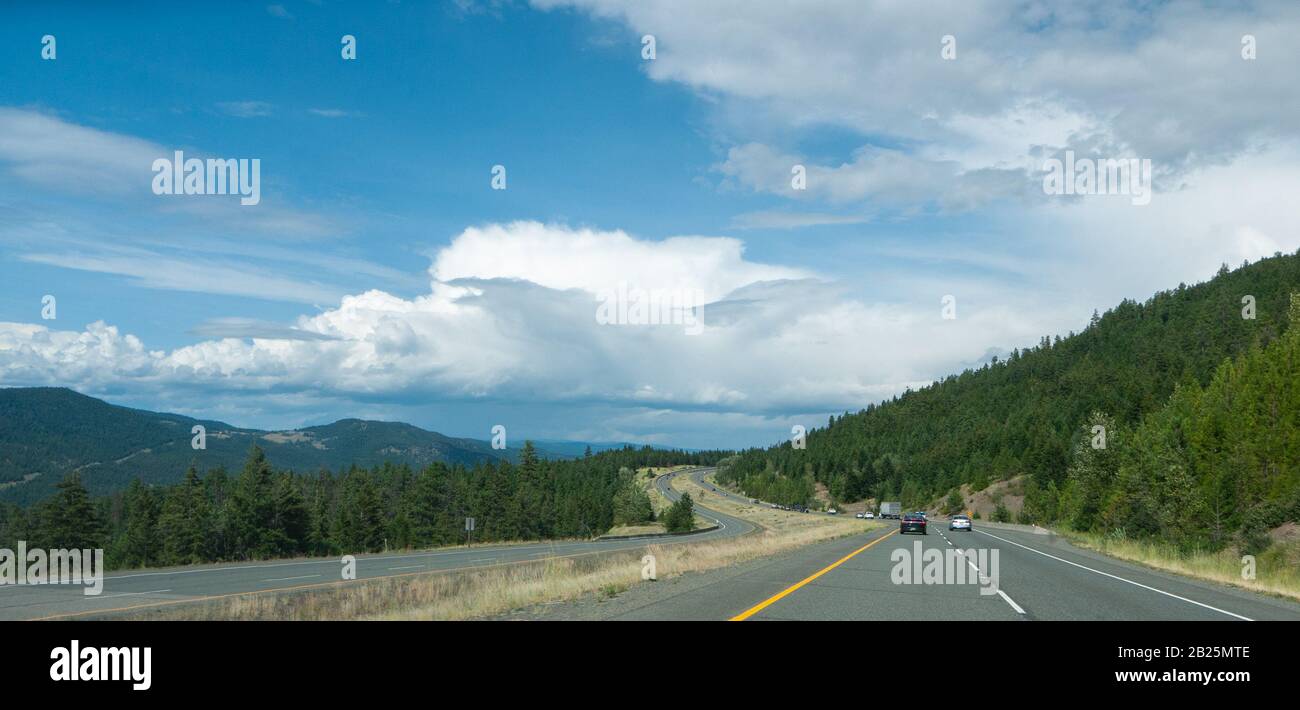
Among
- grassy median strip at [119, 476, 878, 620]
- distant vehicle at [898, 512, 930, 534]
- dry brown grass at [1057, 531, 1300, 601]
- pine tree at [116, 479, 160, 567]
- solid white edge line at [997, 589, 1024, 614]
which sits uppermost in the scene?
solid white edge line at [997, 589, 1024, 614]

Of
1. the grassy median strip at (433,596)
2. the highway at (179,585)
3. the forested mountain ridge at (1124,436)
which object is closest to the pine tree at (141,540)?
the highway at (179,585)

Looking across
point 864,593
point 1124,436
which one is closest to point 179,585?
point 864,593

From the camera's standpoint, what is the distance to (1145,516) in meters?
51.3

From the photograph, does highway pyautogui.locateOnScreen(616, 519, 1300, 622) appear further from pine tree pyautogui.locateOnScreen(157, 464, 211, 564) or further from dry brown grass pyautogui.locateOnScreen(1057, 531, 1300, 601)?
pine tree pyautogui.locateOnScreen(157, 464, 211, 564)

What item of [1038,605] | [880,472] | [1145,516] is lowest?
[880,472]

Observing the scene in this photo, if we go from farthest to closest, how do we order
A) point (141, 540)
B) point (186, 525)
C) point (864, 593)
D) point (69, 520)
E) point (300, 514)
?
point (300, 514) < point (141, 540) < point (186, 525) < point (69, 520) < point (864, 593)

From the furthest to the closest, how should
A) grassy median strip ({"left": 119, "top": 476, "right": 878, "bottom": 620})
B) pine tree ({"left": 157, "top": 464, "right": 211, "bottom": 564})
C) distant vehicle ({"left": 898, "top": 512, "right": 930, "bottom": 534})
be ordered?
1. pine tree ({"left": 157, "top": 464, "right": 211, "bottom": 564})
2. distant vehicle ({"left": 898, "top": 512, "right": 930, "bottom": 534})
3. grassy median strip ({"left": 119, "top": 476, "right": 878, "bottom": 620})

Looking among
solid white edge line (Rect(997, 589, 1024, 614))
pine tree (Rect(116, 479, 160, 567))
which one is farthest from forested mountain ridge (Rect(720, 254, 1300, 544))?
pine tree (Rect(116, 479, 160, 567))

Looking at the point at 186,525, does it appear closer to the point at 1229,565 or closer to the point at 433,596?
the point at 433,596

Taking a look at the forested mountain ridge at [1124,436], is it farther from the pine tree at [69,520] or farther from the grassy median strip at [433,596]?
the pine tree at [69,520]
